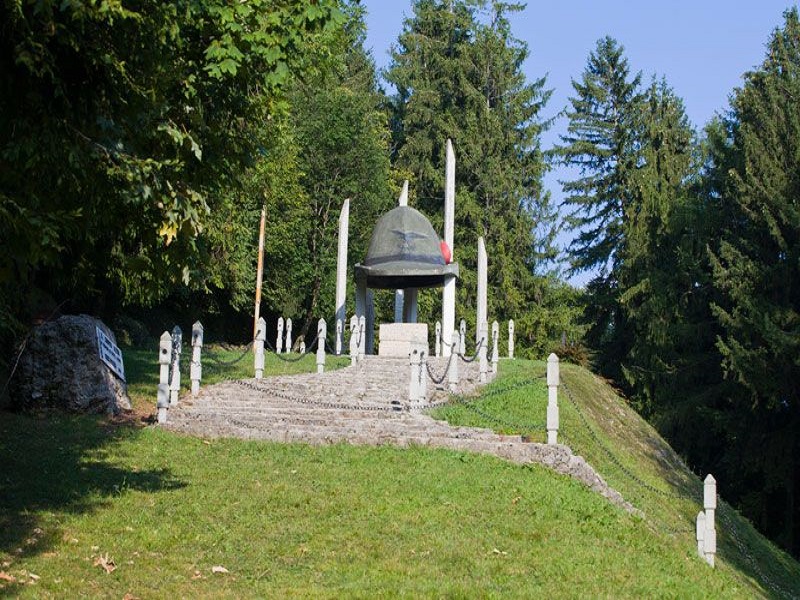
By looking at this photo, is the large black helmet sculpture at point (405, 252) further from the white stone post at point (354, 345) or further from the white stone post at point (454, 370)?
the white stone post at point (454, 370)

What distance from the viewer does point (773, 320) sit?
34.5 metres

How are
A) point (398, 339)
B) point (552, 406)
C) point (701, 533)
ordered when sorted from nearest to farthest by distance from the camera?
1. point (701, 533)
2. point (552, 406)
3. point (398, 339)

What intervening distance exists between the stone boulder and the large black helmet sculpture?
482 inches

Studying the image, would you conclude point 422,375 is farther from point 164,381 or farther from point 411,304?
point 411,304

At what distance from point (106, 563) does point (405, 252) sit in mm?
20884

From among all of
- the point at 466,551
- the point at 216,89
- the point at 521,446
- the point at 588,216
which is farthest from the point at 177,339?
the point at 588,216

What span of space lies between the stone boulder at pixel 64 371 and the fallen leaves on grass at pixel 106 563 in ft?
29.3

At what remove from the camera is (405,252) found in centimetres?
3106

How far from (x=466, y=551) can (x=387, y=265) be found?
1927cm

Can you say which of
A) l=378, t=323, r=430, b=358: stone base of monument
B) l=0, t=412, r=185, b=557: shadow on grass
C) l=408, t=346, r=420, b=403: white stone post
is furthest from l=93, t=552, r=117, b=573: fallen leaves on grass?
l=378, t=323, r=430, b=358: stone base of monument

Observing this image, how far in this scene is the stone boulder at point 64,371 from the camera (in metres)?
19.2

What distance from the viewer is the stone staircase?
16.9 metres

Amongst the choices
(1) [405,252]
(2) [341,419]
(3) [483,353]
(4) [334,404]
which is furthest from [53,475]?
(1) [405,252]

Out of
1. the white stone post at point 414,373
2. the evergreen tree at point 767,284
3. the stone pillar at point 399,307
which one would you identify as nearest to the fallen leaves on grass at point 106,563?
the white stone post at point 414,373
